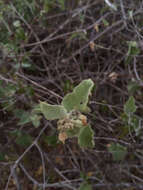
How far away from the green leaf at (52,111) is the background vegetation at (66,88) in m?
0.47

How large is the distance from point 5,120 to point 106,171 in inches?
27.5

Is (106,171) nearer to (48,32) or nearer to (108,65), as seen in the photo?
(108,65)

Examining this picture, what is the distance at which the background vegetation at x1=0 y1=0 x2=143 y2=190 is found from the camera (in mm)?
1285

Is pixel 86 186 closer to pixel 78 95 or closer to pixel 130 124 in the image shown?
pixel 130 124

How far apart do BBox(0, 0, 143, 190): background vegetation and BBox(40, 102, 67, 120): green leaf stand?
47cm

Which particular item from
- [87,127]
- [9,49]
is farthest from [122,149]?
[9,49]

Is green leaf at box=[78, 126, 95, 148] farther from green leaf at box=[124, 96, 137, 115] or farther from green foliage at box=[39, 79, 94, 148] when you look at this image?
green leaf at box=[124, 96, 137, 115]

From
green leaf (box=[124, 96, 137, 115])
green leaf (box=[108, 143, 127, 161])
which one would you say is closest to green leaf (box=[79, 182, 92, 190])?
green leaf (box=[108, 143, 127, 161])

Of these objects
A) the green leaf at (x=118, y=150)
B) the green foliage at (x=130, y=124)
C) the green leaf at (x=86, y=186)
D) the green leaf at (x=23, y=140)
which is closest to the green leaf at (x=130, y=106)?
the green foliage at (x=130, y=124)

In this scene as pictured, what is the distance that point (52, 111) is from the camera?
2.17ft

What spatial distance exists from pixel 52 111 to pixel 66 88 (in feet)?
1.91

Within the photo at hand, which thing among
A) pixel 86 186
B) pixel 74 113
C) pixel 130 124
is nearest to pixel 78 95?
pixel 74 113

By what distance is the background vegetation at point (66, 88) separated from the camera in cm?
129

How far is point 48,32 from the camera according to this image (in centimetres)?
178
